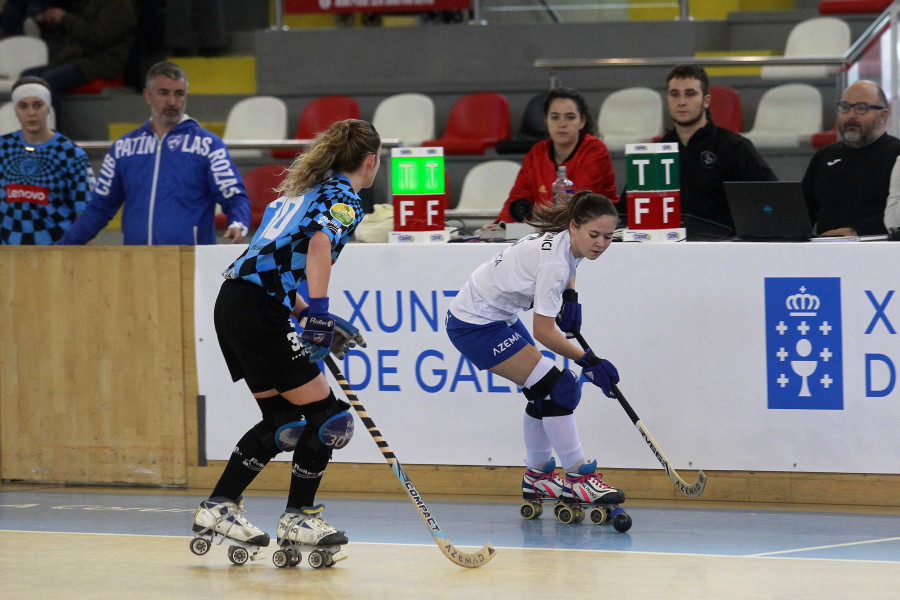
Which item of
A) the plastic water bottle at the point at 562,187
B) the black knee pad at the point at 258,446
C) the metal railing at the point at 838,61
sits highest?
the metal railing at the point at 838,61

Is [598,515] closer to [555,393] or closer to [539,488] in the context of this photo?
[539,488]

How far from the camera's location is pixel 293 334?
14.6ft

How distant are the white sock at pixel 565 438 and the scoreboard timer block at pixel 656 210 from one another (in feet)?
3.52

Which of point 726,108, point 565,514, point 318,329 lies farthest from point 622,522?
point 726,108

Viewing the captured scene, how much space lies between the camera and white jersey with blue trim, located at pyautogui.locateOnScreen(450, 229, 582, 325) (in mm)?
4953

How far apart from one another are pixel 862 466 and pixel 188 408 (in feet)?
10.6

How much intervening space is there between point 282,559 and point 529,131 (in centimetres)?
567

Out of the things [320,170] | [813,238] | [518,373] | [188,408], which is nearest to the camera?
[320,170]

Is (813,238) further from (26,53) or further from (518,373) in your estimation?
(26,53)

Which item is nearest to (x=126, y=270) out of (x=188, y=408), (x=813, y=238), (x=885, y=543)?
(x=188, y=408)

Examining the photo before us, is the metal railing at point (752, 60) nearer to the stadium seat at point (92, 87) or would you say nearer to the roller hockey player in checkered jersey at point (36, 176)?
the roller hockey player in checkered jersey at point (36, 176)

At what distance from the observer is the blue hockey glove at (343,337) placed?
445cm

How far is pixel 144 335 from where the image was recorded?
628 cm

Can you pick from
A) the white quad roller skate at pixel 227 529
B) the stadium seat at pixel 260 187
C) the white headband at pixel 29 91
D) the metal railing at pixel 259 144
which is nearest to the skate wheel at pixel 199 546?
the white quad roller skate at pixel 227 529
